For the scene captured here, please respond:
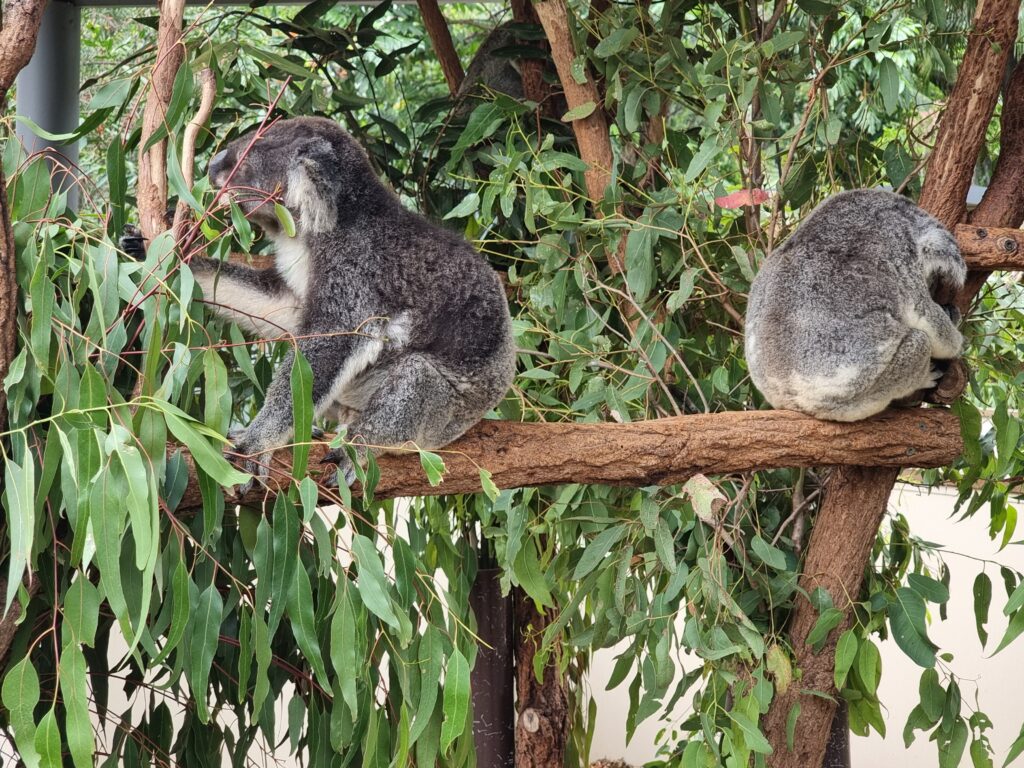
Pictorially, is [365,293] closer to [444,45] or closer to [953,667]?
[444,45]

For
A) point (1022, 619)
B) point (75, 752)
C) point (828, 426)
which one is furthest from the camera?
point (828, 426)

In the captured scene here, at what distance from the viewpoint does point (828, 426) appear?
243 centimetres

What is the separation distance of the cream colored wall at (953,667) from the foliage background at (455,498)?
1194 mm

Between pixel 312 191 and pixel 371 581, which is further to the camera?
pixel 312 191

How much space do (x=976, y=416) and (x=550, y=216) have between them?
1168 millimetres

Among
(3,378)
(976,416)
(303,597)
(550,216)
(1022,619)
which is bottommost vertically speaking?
(1022,619)

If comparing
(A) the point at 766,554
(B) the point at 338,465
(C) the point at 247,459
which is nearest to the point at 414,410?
(B) the point at 338,465

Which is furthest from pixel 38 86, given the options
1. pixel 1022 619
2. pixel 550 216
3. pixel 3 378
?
pixel 1022 619

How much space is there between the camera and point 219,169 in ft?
7.68

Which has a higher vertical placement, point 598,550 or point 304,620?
point 304,620

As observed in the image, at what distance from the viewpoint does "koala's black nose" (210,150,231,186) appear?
2326 millimetres

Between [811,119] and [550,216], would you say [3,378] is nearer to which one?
[550,216]

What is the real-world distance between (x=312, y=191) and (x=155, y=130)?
17.5 inches

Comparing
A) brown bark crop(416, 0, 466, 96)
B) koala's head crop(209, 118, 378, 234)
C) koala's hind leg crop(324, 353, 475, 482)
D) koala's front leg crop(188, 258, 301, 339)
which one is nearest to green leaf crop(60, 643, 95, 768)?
koala's hind leg crop(324, 353, 475, 482)
